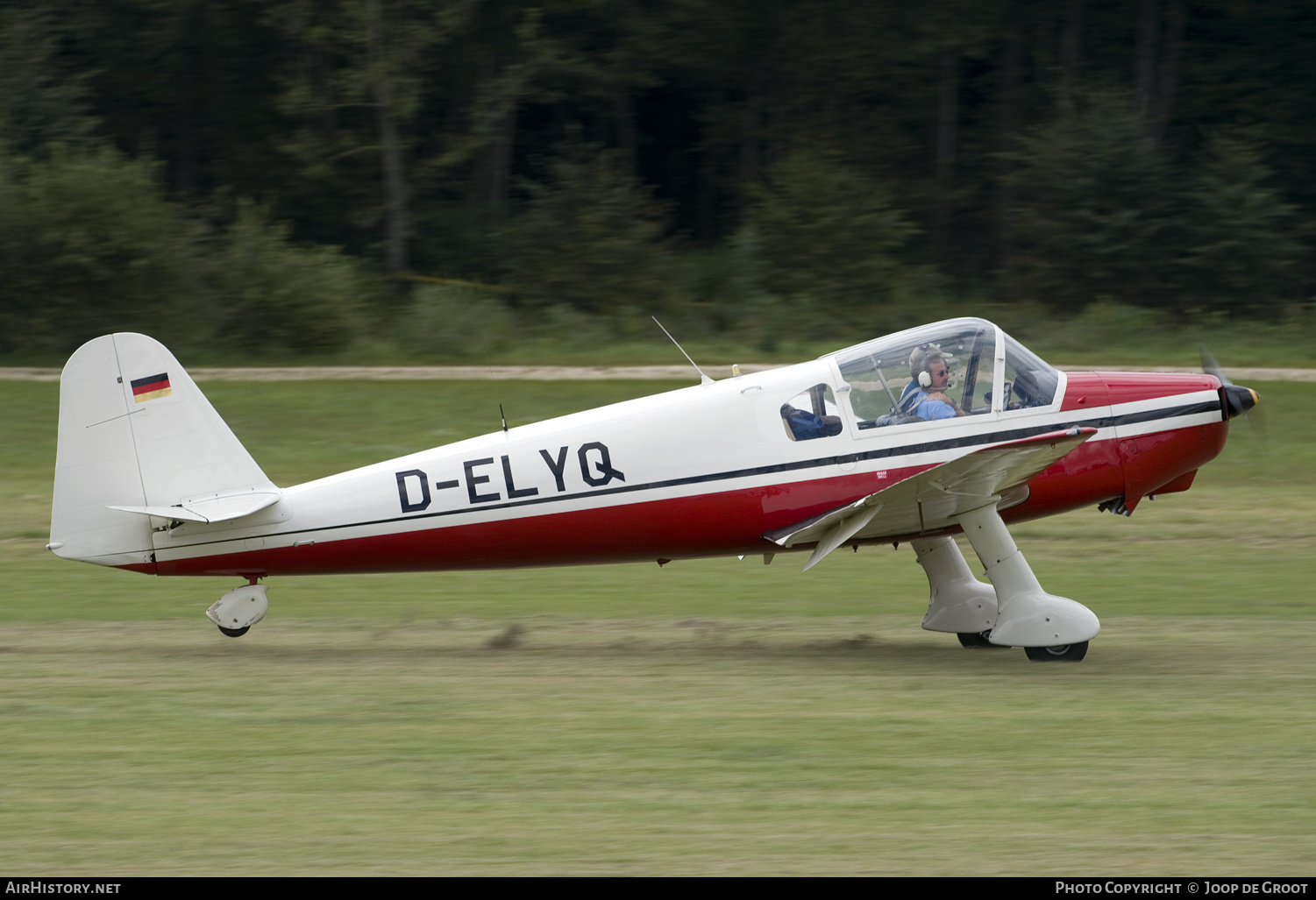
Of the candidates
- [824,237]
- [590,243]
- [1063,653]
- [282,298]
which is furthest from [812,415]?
[590,243]

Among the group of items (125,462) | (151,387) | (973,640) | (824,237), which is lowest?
(973,640)

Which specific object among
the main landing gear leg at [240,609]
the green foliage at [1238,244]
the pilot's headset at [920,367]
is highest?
the green foliage at [1238,244]

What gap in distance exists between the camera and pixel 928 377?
9562mm

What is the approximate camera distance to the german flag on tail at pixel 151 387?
31.1ft

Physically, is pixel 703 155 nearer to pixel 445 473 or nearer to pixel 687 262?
pixel 687 262

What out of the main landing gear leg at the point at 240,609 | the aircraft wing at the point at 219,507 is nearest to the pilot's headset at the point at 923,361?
the aircraft wing at the point at 219,507

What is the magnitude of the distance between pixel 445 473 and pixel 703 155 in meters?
36.2

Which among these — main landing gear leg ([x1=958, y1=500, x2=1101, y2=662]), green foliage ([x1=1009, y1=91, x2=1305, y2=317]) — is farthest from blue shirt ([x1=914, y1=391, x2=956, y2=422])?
green foliage ([x1=1009, y1=91, x2=1305, y2=317])

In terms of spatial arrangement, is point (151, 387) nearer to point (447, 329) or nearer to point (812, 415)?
point (812, 415)

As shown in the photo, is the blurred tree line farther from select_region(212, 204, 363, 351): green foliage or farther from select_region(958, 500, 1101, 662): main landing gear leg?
select_region(958, 500, 1101, 662): main landing gear leg

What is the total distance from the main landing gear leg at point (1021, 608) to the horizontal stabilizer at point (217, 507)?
190 inches

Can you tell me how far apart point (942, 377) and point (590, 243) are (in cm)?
2749

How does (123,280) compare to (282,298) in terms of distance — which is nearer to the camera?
(282,298)

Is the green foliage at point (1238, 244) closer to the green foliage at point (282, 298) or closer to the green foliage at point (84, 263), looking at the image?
the green foliage at point (282, 298)
